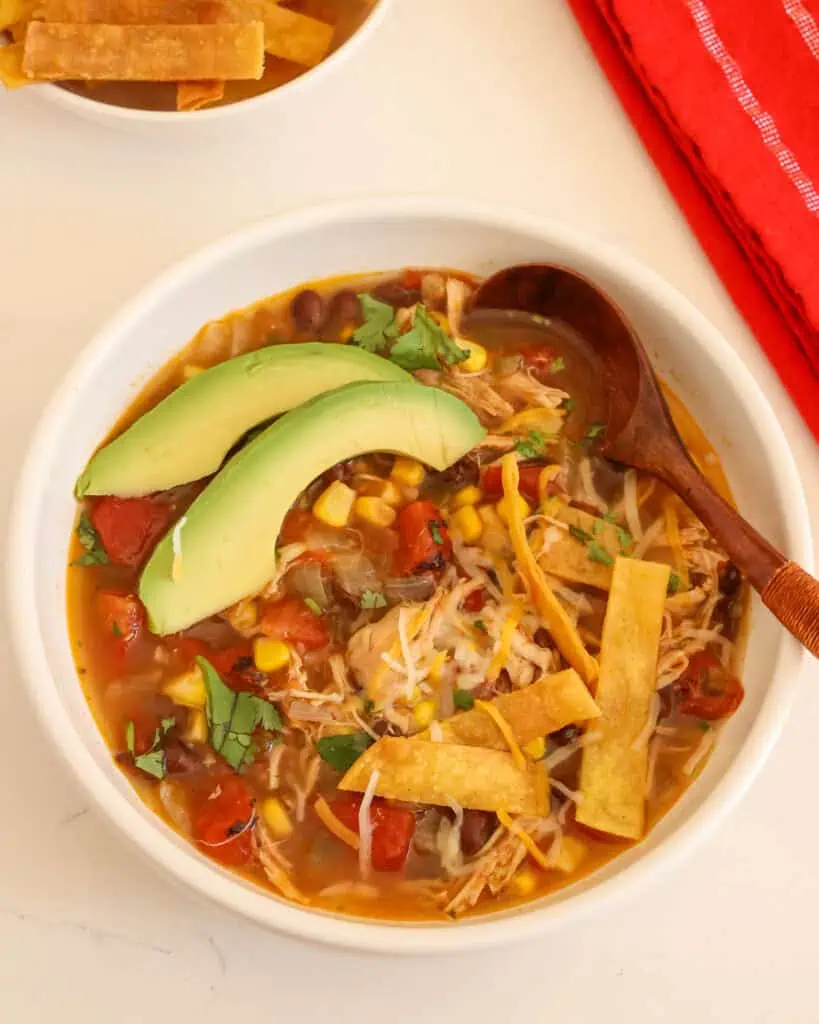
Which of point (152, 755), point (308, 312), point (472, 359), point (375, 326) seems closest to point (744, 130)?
point (472, 359)

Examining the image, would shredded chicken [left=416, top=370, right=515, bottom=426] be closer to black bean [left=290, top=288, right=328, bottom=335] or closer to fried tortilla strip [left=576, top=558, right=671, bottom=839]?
black bean [left=290, top=288, right=328, bottom=335]

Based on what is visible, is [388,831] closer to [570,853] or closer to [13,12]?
[570,853]

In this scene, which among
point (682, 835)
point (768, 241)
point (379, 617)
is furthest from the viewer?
point (768, 241)

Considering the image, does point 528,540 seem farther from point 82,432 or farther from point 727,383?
point 82,432

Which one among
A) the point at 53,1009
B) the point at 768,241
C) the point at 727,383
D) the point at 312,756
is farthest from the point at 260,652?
the point at 768,241

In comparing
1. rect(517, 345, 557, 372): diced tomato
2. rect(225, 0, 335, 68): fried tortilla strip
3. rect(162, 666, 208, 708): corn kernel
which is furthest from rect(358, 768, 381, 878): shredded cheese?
rect(225, 0, 335, 68): fried tortilla strip

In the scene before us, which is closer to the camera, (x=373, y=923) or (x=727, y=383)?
(x=373, y=923)

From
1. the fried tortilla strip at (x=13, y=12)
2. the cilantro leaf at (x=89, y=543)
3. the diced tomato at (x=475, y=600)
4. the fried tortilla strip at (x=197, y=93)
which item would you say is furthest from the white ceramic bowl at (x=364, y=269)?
the fried tortilla strip at (x=13, y=12)
